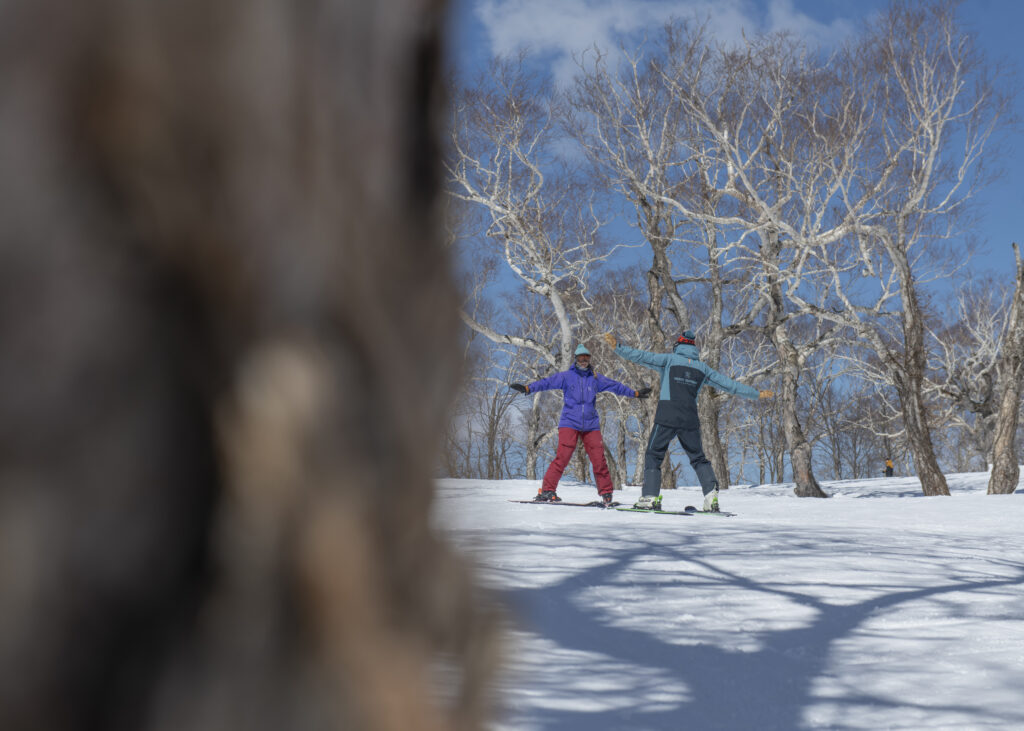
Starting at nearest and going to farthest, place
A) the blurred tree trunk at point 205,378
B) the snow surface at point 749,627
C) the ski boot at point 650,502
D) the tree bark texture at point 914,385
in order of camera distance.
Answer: the blurred tree trunk at point 205,378
the snow surface at point 749,627
the ski boot at point 650,502
the tree bark texture at point 914,385

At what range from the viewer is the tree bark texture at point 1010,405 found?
29.2 feet

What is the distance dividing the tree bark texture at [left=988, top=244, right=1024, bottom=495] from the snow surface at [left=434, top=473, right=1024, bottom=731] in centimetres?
567

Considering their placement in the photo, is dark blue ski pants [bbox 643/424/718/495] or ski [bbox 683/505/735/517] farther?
dark blue ski pants [bbox 643/424/718/495]

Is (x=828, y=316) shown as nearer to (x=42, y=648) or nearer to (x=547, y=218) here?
(x=547, y=218)

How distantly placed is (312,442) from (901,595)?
3219 mm

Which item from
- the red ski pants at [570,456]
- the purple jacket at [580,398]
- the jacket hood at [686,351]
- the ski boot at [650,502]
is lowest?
the ski boot at [650,502]

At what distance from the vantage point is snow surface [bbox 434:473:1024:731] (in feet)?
5.62

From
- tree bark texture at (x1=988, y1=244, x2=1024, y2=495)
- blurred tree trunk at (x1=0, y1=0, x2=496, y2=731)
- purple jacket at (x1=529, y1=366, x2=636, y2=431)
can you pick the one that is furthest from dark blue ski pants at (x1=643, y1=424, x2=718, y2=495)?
blurred tree trunk at (x1=0, y1=0, x2=496, y2=731)

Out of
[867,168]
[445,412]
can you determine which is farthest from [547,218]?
[445,412]

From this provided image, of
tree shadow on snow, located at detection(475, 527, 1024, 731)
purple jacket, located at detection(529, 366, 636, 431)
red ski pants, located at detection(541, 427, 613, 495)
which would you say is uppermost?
purple jacket, located at detection(529, 366, 636, 431)

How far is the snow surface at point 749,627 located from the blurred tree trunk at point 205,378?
0.07 meters

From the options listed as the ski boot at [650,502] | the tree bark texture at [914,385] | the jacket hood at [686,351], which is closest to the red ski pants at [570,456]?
the ski boot at [650,502]

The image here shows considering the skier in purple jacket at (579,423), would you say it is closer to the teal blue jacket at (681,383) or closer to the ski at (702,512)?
the teal blue jacket at (681,383)

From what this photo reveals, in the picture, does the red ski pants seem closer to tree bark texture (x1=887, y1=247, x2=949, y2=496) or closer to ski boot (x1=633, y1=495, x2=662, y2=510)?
ski boot (x1=633, y1=495, x2=662, y2=510)
